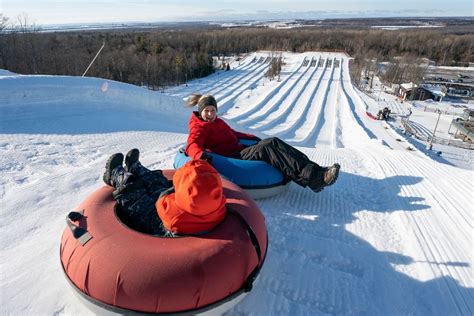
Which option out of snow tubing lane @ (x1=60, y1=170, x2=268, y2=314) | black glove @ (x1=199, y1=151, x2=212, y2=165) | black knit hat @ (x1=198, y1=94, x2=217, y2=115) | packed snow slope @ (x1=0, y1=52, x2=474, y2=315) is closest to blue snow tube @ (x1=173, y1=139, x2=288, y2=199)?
black glove @ (x1=199, y1=151, x2=212, y2=165)

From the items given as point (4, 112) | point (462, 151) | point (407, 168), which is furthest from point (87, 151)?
point (462, 151)

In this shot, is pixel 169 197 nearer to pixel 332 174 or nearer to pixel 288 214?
pixel 288 214

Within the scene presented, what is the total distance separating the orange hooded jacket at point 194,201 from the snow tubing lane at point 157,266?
8 centimetres

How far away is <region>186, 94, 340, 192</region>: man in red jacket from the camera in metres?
3.19

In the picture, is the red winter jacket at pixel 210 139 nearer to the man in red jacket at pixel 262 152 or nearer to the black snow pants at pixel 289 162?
the man in red jacket at pixel 262 152

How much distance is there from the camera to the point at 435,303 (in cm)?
218

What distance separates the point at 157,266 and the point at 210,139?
1971mm

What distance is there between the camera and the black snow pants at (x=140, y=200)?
86.4 inches

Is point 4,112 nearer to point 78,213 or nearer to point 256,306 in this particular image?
point 78,213

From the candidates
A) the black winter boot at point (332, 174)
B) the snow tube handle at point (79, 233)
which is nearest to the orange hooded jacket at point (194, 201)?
the snow tube handle at point (79, 233)

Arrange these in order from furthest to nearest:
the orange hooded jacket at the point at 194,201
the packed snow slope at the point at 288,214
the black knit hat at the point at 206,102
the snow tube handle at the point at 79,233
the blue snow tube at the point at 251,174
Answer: the black knit hat at the point at 206,102 → the blue snow tube at the point at 251,174 → the packed snow slope at the point at 288,214 → the snow tube handle at the point at 79,233 → the orange hooded jacket at the point at 194,201

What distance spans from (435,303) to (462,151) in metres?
18.5

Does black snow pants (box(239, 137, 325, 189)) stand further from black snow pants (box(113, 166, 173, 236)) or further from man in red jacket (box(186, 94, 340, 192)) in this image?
black snow pants (box(113, 166, 173, 236))

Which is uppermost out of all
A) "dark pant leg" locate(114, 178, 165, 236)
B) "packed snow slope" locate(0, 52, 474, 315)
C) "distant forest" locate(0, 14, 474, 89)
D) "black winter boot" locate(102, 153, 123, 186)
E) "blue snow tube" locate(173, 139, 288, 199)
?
"black winter boot" locate(102, 153, 123, 186)
